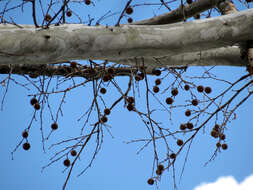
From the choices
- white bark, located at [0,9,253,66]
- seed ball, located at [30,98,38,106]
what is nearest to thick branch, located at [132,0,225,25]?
white bark, located at [0,9,253,66]

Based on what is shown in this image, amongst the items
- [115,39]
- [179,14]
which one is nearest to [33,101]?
[115,39]

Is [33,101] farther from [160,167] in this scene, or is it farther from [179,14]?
[179,14]

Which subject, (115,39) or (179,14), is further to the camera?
(179,14)

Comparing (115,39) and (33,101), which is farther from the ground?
(33,101)

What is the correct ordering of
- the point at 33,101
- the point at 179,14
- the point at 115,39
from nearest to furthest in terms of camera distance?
the point at 115,39
the point at 179,14
the point at 33,101

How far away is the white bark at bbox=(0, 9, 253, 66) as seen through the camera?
1.25 meters

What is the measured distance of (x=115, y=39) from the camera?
1.34m

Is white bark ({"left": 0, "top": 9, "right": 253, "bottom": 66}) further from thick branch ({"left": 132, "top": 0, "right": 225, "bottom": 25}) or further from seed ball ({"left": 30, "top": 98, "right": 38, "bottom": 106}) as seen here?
seed ball ({"left": 30, "top": 98, "right": 38, "bottom": 106})

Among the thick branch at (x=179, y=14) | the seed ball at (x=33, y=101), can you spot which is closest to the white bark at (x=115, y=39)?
the thick branch at (x=179, y=14)

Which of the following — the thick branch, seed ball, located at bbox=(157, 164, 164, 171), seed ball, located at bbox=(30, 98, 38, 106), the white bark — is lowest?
seed ball, located at bbox=(157, 164, 164, 171)

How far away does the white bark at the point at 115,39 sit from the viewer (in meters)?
1.25

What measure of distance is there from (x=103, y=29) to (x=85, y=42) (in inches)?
4.4

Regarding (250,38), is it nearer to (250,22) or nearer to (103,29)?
(250,22)

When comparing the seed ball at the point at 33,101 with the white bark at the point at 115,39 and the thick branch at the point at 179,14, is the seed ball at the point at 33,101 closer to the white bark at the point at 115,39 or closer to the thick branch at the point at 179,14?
the white bark at the point at 115,39
